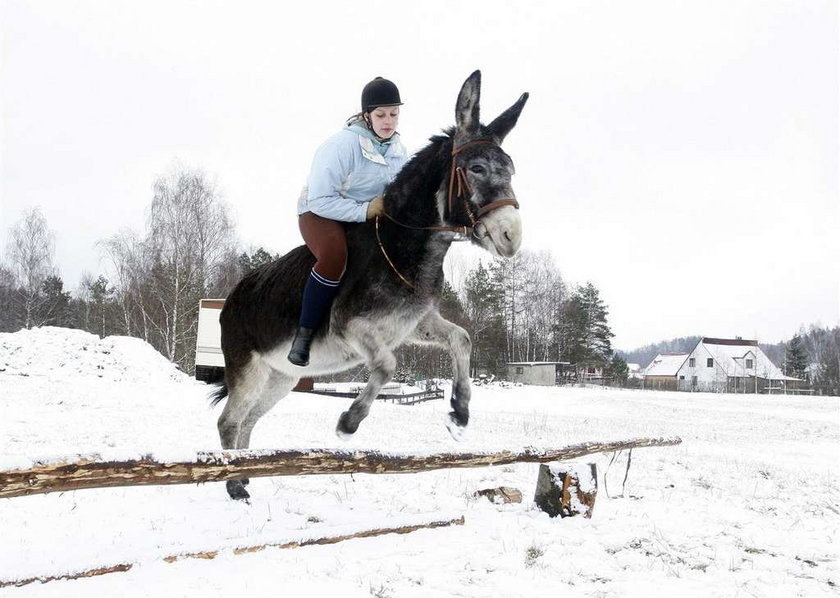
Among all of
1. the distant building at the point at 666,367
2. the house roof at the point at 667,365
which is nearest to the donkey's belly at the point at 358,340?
the distant building at the point at 666,367

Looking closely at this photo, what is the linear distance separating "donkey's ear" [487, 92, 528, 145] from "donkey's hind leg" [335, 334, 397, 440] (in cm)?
150

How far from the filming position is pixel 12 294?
140 ft

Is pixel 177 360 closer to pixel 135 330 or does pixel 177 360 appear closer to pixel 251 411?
pixel 135 330

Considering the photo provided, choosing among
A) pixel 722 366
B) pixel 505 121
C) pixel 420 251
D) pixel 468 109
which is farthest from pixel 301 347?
pixel 722 366

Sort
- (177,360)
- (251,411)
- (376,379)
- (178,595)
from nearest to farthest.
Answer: (178,595) → (376,379) → (251,411) → (177,360)

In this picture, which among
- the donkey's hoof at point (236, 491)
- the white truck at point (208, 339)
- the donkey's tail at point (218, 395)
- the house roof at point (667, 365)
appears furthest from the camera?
the house roof at point (667, 365)

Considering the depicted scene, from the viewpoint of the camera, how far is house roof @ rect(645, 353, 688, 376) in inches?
2820

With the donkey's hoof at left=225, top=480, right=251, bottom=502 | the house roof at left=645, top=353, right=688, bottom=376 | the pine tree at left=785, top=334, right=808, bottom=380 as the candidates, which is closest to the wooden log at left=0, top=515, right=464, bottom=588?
the donkey's hoof at left=225, top=480, right=251, bottom=502

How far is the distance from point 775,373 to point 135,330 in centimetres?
6615

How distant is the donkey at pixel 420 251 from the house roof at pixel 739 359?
Result: 233ft

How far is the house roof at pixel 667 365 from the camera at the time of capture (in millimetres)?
71625

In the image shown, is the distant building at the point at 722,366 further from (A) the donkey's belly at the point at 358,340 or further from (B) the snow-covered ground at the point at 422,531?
(A) the donkey's belly at the point at 358,340

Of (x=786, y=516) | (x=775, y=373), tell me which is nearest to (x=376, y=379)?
(x=786, y=516)

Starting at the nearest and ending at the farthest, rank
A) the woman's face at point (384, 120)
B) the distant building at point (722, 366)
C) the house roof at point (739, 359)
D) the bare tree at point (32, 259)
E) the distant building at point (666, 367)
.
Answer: the woman's face at point (384, 120), the bare tree at point (32, 259), the distant building at point (722, 366), the house roof at point (739, 359), the distant building at point (666, 367)
